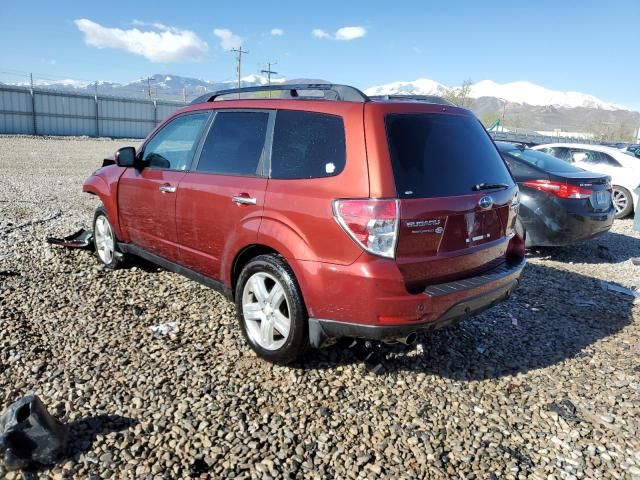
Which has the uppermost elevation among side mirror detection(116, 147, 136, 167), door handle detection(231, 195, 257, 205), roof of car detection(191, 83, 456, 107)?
roof of car detection(191, 83, 456, 107)

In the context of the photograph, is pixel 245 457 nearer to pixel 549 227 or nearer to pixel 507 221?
pixel 507 221

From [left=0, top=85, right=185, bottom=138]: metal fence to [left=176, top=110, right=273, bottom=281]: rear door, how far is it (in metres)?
33.3

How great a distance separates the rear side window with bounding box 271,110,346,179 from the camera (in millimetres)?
3045

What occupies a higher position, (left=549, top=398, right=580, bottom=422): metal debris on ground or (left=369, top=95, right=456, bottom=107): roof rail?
(left=369, top=95, right=456, bottom=107): roof rail

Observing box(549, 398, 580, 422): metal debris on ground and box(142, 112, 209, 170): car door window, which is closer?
box(549, 398, 580, 422): metal debris on ground

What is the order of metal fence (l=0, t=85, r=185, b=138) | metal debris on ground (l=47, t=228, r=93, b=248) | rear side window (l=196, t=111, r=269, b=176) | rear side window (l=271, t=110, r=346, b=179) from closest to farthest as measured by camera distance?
rear side window (l=271, t=110, r=346, b=179)
rear side window (l=196, t=111, r=269, b=176)
metal debris on ground (l=47, t=228, r=93, b=248)
metal fence (l=0, t=85, r=185, b=138)

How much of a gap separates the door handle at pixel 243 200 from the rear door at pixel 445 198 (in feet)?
3.42

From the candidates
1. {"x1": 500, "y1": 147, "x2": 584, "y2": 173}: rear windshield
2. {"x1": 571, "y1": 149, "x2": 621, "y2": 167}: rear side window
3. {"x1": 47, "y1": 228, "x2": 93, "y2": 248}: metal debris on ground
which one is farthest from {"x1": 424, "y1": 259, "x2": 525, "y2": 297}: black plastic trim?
{"x1": 571, "y1": 149, "x2": 621, "y2": 167}: rear side window

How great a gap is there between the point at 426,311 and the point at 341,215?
760 mm

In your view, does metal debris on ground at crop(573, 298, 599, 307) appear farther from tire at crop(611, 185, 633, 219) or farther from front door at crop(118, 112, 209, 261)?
tire at crop(611, 185, 633, 219)

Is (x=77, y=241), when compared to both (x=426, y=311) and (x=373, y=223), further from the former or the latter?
(x=426, y=311)

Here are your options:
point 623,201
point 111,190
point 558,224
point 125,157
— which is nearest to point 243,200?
point 125,157

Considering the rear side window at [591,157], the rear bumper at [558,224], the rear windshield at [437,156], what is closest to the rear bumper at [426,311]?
the rear windshield at [437,156]

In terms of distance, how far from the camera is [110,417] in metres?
2.82
